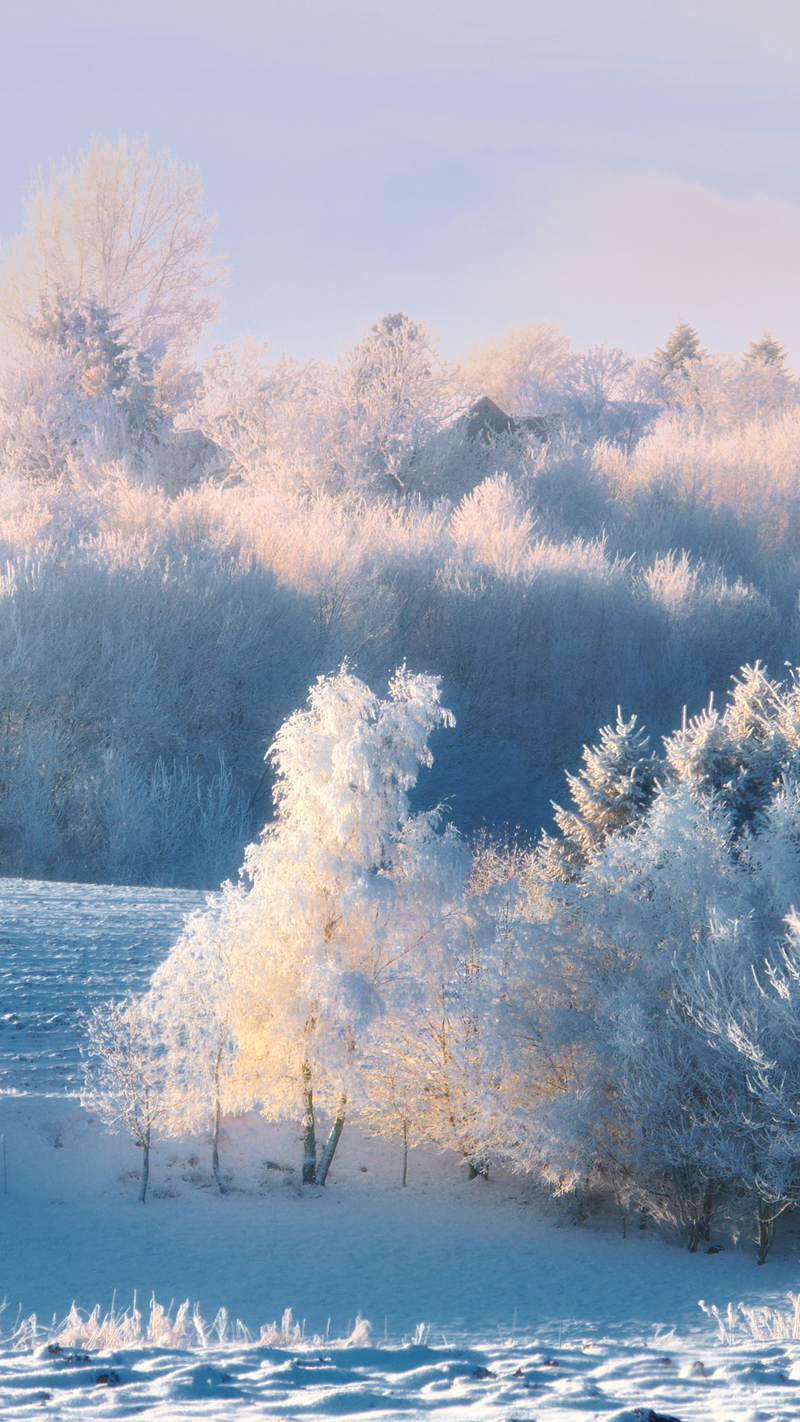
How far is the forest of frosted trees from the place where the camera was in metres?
9.23

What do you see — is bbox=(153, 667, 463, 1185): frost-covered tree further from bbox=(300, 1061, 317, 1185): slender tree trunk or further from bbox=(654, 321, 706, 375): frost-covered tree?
bbox=(654, 321, 706, 375): frost-covered tree

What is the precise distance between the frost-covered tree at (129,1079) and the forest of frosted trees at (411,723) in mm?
57

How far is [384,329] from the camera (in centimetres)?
3791

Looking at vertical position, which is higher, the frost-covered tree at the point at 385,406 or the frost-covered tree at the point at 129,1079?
the frost-covered tree at the point at 385,406

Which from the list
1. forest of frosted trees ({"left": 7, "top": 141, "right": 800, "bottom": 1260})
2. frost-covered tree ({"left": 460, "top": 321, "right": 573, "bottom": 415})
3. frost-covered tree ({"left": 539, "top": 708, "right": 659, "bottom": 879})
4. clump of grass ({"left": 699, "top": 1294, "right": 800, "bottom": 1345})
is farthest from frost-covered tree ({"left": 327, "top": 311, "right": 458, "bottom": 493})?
clump of grass ({"left": 699, "top": 1294, "right": 800, "bottom": 1345})

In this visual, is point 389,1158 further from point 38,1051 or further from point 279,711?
point 279,711

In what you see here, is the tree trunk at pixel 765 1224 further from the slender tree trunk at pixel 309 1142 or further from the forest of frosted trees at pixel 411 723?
the slender tree trunk at pixel 309 1142

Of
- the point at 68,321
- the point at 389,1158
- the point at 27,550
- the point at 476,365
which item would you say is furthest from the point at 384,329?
the point at 389,1158

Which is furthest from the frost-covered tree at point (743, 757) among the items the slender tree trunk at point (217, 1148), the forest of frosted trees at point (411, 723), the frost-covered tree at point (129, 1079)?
the frost-covered tree at point (129, 1079)

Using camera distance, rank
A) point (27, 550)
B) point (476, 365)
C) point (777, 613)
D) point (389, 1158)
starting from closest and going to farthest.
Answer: point (389, 1158) → point (27, 550) → point (777, 613) → point (476, 365)

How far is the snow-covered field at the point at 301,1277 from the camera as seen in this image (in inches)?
139

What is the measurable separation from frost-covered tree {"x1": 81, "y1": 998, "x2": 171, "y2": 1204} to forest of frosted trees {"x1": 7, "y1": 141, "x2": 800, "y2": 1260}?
0.19 feet

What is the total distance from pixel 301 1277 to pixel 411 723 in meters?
3.95

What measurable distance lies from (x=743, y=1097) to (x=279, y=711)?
13355 millimetres
